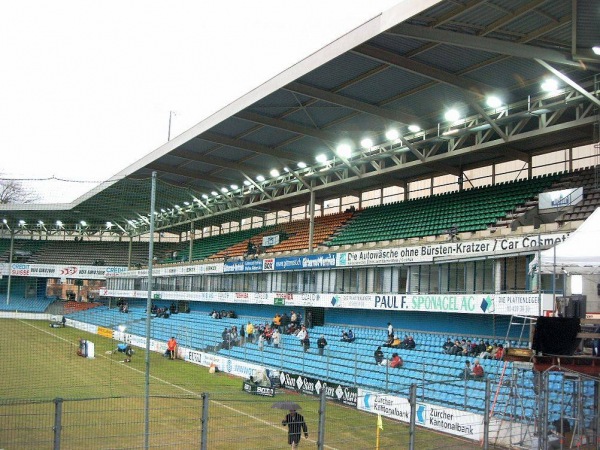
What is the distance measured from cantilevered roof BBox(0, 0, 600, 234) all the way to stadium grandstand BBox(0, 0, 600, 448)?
9cm

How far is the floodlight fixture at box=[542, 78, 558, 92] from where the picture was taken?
1975 centimetres

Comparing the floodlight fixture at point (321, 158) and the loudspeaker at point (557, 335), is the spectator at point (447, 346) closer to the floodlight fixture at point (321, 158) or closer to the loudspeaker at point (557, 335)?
the loudspeaker at point (557, 335)

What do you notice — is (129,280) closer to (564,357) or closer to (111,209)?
(111,209)

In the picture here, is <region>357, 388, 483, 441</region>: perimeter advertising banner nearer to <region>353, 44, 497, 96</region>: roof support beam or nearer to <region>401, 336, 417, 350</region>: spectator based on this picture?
<region>401, 336, 417, 350</region>: spectator

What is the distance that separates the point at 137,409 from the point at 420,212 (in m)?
19.6

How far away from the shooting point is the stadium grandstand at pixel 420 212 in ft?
49.6

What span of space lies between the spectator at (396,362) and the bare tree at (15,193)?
13.3 m

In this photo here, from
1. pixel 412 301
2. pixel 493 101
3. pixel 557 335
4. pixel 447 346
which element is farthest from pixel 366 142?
pixel 557 335

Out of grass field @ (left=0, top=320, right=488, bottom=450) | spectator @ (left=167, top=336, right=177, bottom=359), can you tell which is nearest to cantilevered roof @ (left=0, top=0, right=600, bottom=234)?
grass field @ (left=0, top=320, right=488, bottom=450)

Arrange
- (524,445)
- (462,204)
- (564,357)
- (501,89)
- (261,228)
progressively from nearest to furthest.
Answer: (564,357)
(524,445)
(501,89)
(462,204)
(261,228)

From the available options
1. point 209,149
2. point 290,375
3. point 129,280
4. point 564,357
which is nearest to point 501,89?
point 564,357

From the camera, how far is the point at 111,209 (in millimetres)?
25938

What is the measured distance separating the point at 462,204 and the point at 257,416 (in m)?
13.5

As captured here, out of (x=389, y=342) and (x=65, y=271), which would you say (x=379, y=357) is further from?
(x=65, y=271)
